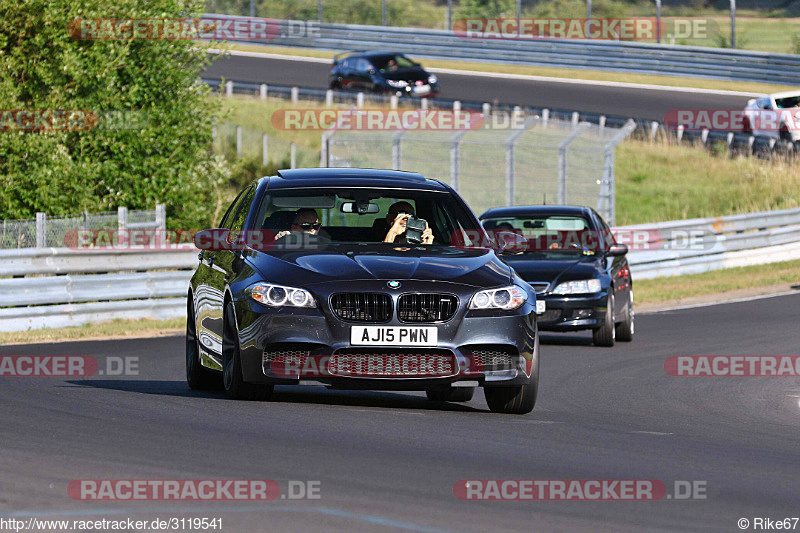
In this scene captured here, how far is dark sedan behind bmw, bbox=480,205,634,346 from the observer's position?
16.9 m

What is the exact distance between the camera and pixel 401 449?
8008mm

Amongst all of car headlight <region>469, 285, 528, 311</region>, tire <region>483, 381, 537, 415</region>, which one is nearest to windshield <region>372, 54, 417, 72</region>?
tire <region>483, 381, 537, 415</region>

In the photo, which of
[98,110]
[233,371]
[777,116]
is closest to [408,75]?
[777,116]

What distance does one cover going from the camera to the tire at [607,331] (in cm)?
1697

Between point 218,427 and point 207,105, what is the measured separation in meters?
21.1

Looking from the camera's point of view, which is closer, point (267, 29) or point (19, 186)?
point (19, 186)

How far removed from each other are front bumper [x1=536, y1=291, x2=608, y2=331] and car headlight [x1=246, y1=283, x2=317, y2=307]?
7.97 metres

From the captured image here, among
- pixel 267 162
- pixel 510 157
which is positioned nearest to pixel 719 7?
pixel 267 162

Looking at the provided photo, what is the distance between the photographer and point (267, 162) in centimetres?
3797

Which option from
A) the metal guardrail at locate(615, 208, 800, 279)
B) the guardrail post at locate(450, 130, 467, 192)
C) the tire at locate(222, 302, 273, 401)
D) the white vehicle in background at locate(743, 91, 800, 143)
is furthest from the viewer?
the white vehicle in background at locate(743, 91, 800, 143)

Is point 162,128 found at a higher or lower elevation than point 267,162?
higher

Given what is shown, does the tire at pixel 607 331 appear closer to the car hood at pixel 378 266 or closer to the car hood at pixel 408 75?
the car hood at pixel 378 266

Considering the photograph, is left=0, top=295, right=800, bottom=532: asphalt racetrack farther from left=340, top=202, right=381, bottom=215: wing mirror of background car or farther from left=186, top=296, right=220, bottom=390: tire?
left=340, top=202, right=381, bottom=215: wing mirror of background car

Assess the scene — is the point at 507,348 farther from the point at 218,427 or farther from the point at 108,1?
the point at 108,1
